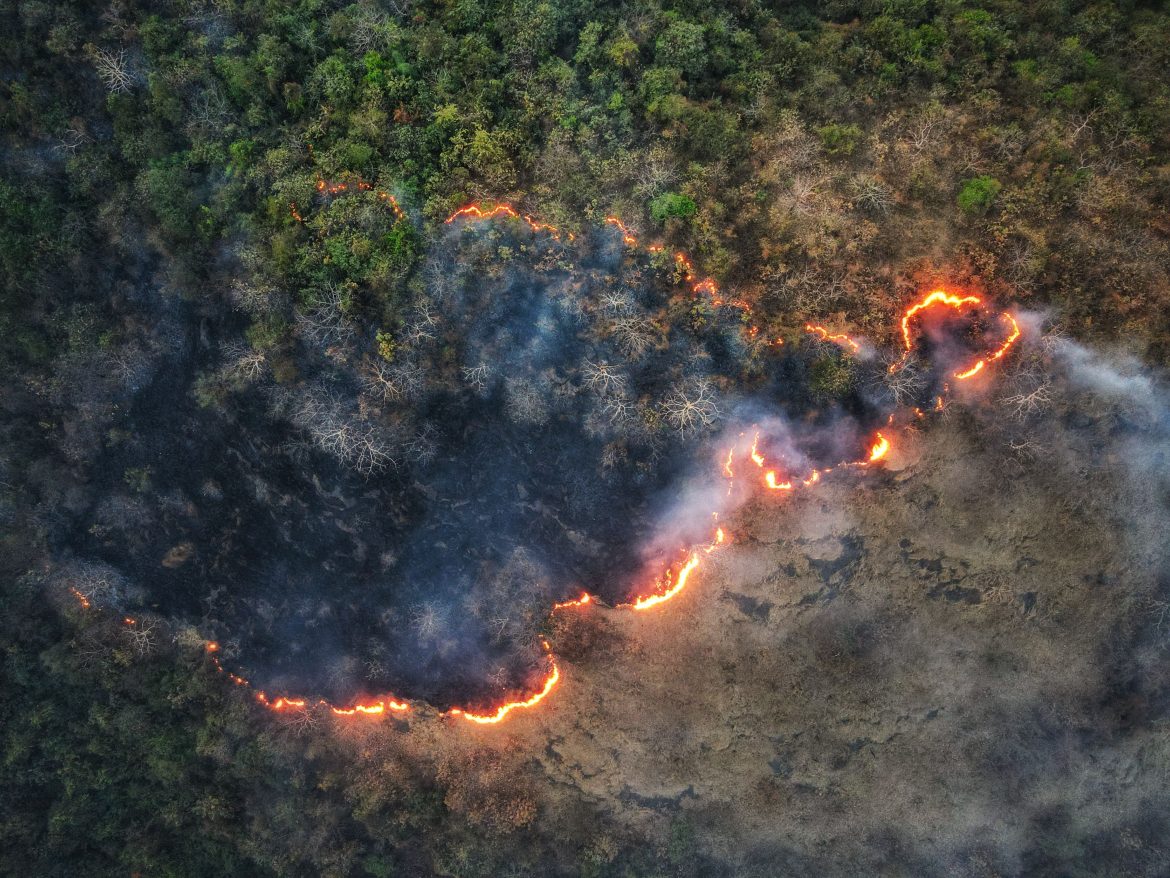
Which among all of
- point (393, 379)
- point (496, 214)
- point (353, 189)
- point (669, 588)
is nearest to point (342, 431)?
point (393, 379)

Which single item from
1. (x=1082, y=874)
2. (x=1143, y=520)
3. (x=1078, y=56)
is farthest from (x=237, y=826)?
(x=1078, y=56)

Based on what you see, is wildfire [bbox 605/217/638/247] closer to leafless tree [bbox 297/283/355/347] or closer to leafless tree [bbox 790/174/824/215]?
leafless tree [bbox 790/174/824/215]

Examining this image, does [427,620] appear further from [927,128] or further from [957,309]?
[927,128]

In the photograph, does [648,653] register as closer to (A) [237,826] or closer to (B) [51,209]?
(A) [237,826]

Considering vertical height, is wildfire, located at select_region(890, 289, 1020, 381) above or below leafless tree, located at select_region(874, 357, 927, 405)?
above

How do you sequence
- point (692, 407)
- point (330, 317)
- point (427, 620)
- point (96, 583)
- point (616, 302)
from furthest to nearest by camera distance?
point (96, 583) → point (427, 620) → point (330, 317) → point (692, 407) → point (616, 302)

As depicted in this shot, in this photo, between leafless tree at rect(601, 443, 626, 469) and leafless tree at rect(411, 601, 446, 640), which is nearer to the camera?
leafless tree at rect(601, 443, 626, 469)

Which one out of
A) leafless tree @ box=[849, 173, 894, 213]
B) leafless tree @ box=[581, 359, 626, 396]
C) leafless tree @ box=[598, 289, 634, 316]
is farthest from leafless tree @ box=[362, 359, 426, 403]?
leafless tree @ box=[849, 173, 894, 213]

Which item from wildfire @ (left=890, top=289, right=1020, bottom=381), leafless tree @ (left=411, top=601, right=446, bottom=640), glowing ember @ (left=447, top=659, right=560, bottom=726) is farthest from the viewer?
leafless tree @ (left=411, top=601, right=446, bottom=640)
